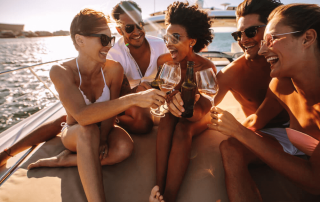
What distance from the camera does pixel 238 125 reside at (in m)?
1.38

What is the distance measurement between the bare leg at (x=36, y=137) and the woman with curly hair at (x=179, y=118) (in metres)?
1.66

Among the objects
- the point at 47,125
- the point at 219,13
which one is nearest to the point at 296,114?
the point at 47,125

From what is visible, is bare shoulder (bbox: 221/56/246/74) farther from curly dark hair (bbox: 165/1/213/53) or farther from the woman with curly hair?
curly dark hair (bbox: 165/1/213/53)

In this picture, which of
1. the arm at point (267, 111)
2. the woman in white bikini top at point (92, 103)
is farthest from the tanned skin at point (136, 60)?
the arm at point (267, 111)

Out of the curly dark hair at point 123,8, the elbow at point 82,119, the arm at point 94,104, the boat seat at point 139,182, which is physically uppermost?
the curly dark hair at point 123,8

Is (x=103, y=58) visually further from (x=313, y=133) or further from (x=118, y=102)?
(x=313, y=133)

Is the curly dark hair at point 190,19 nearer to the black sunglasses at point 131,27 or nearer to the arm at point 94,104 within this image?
the black sunglasses at point 131,27

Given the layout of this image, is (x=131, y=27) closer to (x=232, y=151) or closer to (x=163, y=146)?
(x=163, y=146)

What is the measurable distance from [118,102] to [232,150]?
41.4 inches

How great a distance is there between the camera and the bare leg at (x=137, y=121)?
2.61 m

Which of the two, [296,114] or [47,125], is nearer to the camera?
[296,114]

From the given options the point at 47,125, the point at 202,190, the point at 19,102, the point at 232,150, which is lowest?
the point at 19,102

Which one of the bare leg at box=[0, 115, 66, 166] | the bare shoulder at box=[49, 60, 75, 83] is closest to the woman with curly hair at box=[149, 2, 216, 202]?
the bare shoulder at box=[49, 60, 75, 83]

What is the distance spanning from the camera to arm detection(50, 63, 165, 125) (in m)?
1.58
